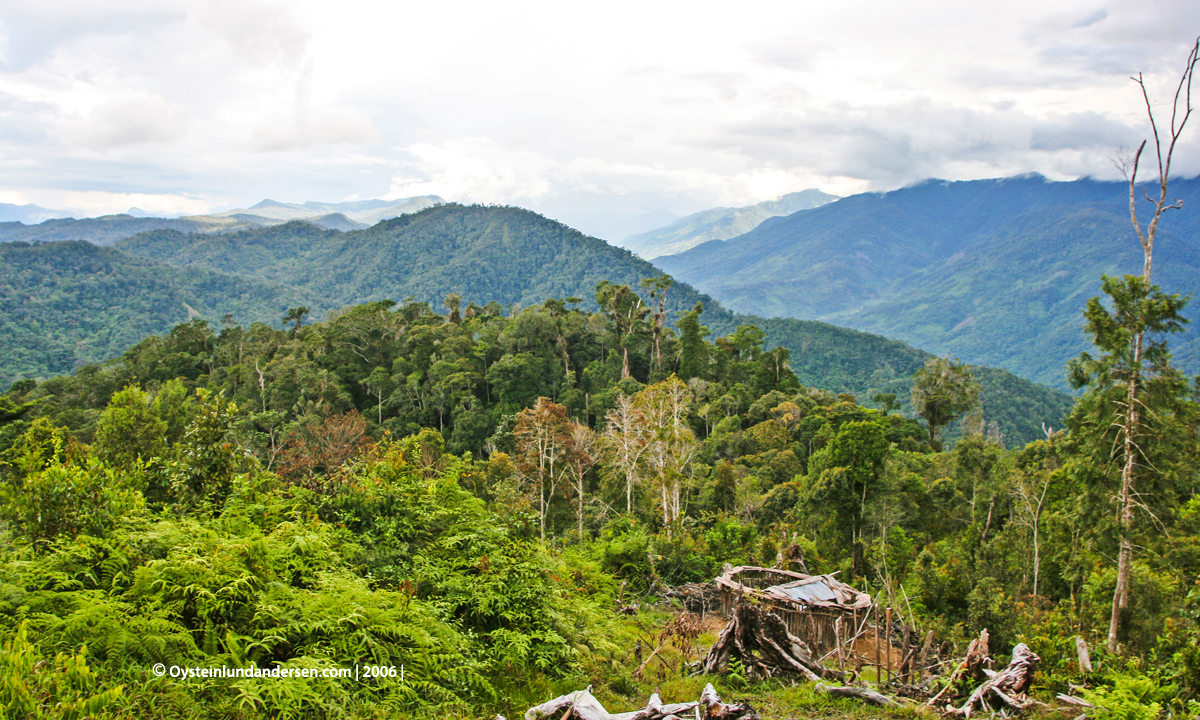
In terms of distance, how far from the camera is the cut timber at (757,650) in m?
8.14

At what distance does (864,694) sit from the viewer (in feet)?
23.9

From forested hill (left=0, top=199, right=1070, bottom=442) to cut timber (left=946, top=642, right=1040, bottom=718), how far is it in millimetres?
42772

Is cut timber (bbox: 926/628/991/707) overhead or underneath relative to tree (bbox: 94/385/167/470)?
underneath

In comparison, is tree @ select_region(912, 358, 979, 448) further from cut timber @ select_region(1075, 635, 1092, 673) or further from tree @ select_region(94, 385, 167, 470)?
tree @ select_region(94, 385, 167, 470)

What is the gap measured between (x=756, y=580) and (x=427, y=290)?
174059 mm

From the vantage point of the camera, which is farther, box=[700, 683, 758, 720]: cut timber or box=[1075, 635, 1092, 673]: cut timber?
box=[1075, 635, 1092, 673]: cut timber

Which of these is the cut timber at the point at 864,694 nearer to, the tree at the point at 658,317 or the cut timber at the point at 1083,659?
the cut timber at the point at 1083,659

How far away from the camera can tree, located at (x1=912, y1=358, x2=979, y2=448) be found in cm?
4122

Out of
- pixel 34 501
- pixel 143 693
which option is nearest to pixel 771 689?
pixel 143 693

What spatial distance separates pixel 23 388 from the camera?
140 ft

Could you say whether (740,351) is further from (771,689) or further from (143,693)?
(143,693)

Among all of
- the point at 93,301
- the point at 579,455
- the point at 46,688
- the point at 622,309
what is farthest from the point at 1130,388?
the point at 93,301

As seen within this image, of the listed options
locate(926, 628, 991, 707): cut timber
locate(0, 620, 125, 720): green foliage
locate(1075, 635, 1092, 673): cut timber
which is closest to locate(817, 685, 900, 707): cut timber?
locate(926, 628, 991, 707): cut timber

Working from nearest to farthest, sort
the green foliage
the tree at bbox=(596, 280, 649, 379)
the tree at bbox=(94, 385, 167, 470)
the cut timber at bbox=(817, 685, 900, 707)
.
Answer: the green foliage, the cut timber at bbox=(817, 685, 900, 707), the tree at bbox=(94, 385, 167, 470), the tree at bbox=(596, 280, 649, 379)
